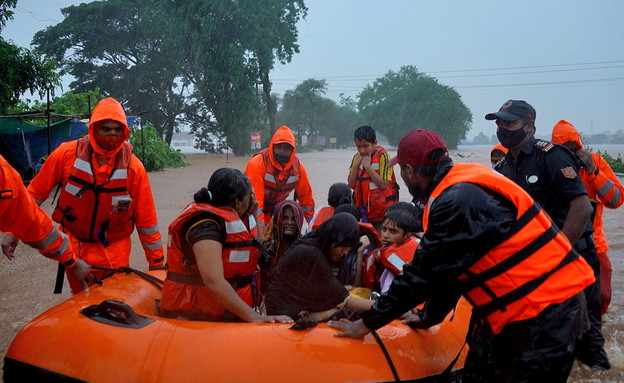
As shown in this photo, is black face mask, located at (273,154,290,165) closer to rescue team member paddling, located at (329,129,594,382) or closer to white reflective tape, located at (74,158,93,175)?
white reflective tape, located at (74,158,93,175)

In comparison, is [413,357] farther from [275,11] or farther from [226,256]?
[275,11]

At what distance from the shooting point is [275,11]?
28234mm

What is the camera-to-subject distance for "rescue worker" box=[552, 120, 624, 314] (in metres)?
3.27

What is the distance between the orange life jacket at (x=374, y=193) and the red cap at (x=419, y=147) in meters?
2.80

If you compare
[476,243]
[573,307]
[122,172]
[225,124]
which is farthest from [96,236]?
[225,124]

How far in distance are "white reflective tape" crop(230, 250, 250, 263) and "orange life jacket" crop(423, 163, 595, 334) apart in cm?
117

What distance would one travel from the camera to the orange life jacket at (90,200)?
9.82 feet

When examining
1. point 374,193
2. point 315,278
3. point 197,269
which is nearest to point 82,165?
point 197,269

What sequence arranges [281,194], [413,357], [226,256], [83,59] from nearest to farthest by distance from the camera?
[413,357] < [226,256] < [281,194] < [83,59]

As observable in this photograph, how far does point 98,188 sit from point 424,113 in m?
48.2

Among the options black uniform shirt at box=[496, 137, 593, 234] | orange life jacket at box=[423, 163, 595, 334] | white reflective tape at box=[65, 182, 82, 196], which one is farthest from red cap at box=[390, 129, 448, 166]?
white reflective tape at box=[65, 182, 82, 196]

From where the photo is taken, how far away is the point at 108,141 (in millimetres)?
3090

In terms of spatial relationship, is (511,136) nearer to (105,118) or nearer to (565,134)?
(565,134)

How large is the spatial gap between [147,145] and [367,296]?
1758cm
